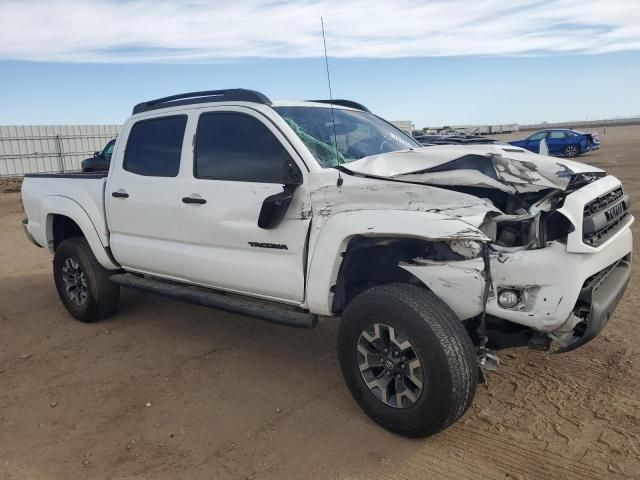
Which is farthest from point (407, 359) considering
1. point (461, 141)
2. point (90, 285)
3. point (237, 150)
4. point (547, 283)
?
point (461, 141)

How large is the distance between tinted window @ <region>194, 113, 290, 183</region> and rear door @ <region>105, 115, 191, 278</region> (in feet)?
0.68

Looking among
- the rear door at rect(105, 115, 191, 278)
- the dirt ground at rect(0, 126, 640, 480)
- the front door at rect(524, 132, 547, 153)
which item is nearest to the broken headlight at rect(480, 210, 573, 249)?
the dirt ground at rect(0, 126, 640, 480)

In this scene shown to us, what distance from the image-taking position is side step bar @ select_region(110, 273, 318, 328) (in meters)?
3.73

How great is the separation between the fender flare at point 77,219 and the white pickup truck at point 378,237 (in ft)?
1.29

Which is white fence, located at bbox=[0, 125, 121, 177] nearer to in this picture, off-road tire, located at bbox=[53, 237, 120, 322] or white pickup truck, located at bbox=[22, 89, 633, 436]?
off-road tire, located at bbox=[53, 237, 120, 322]

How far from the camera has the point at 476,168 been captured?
11.3ft

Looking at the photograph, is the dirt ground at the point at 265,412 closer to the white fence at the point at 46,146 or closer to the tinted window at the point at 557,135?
the white fence at the point at 46,146

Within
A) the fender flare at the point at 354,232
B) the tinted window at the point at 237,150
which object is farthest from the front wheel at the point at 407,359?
the tinted window at the point at 237,150

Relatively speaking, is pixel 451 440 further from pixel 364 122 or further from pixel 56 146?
pixel 56 146

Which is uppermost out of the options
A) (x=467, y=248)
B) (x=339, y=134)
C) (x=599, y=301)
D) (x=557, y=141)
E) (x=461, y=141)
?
(x=339, y=134)

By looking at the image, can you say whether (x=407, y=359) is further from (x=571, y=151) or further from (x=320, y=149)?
(x=571, y=151)

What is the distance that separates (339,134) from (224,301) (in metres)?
1.54

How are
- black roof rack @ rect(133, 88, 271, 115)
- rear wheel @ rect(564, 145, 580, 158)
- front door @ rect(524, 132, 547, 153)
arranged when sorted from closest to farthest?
black roof rack @ rect(133, 88, 271, 115)
front door @ rect(524, 132, 547, 153)
rear wheel @ rect(564, 145, 580, 158)

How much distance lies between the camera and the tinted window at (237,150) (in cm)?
392
